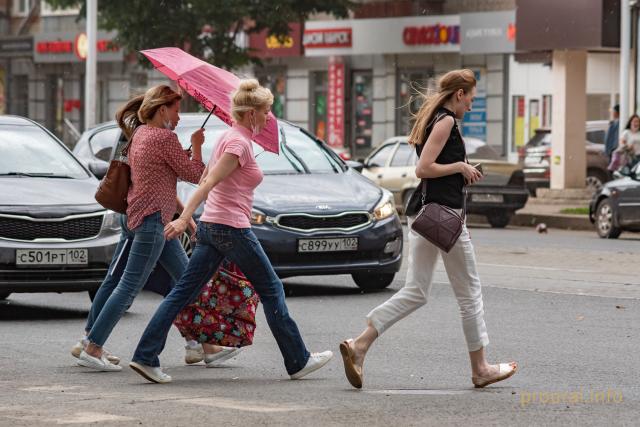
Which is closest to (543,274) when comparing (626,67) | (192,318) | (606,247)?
(606,247)

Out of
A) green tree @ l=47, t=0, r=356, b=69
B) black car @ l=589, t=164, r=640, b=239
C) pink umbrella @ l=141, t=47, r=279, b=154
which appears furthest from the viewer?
green tree @ l=47, t=0, r=356, b=69

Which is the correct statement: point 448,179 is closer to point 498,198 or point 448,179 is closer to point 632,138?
point 498,198

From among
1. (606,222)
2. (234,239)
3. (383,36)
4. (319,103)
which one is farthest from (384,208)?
(319,103)

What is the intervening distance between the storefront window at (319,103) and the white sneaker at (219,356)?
36741 mm

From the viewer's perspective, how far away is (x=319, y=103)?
4662 cm

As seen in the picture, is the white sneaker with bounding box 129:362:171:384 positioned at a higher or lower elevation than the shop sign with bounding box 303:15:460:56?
lower

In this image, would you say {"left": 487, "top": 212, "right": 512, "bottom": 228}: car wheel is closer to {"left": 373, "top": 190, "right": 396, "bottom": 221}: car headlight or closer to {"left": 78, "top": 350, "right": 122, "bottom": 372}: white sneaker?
{"left": 373, "top": 190, "right": 396, "bottom": 221}: car headlight

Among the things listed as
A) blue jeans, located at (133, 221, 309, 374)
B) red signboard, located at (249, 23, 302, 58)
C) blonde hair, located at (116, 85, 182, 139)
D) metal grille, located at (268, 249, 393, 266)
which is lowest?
metal grille, located at (268, 249, 393, 266)

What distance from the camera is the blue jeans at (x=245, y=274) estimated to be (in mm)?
8969

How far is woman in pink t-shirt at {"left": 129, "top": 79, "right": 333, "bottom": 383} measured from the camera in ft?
29.1

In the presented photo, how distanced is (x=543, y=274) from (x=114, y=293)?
7.71m

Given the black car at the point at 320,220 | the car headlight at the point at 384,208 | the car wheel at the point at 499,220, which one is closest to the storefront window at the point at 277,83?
the car wheel at the point at 499,220

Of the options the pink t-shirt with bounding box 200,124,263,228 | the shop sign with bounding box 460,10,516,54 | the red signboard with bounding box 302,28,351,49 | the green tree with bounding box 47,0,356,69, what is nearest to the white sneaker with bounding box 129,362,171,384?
the pink t-shirt with bounding box 200,124,263,228

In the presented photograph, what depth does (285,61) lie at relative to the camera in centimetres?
4725
